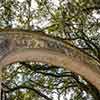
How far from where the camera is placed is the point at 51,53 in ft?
27.7

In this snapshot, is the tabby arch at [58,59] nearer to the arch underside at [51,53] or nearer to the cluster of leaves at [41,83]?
the arch underside at [51,53]

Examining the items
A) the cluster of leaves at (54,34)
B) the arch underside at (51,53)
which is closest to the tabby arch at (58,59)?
the arch underside at (51,53)

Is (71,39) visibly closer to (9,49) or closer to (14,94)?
(14,94)

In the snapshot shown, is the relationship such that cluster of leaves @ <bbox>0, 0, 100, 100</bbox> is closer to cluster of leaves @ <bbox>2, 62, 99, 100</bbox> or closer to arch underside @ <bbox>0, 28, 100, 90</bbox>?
cluster of leaves @ <bbox>2, 62, 99, 100</bbox>

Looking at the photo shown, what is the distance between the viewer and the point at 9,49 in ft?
26.9

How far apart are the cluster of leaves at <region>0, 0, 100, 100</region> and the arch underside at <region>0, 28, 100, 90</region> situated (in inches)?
185

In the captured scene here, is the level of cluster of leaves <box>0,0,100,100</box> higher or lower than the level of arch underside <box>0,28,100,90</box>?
higher

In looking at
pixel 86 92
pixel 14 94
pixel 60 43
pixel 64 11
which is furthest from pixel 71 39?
pixel 60 43

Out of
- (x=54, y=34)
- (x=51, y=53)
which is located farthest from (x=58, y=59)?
(x=54, y=34)

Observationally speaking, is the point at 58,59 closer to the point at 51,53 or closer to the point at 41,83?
the point at 51,53

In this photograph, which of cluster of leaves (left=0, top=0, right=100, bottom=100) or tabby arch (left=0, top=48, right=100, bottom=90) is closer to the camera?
tabby arch (left=0, top=48, right=100, bottom=90)

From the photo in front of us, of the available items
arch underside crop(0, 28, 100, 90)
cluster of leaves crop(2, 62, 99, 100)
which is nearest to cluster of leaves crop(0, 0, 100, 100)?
cluster of leaves crop(2, 62, 99, 100)

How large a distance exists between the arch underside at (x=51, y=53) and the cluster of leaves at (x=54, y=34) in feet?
15.4

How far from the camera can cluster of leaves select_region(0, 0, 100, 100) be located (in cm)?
1374
